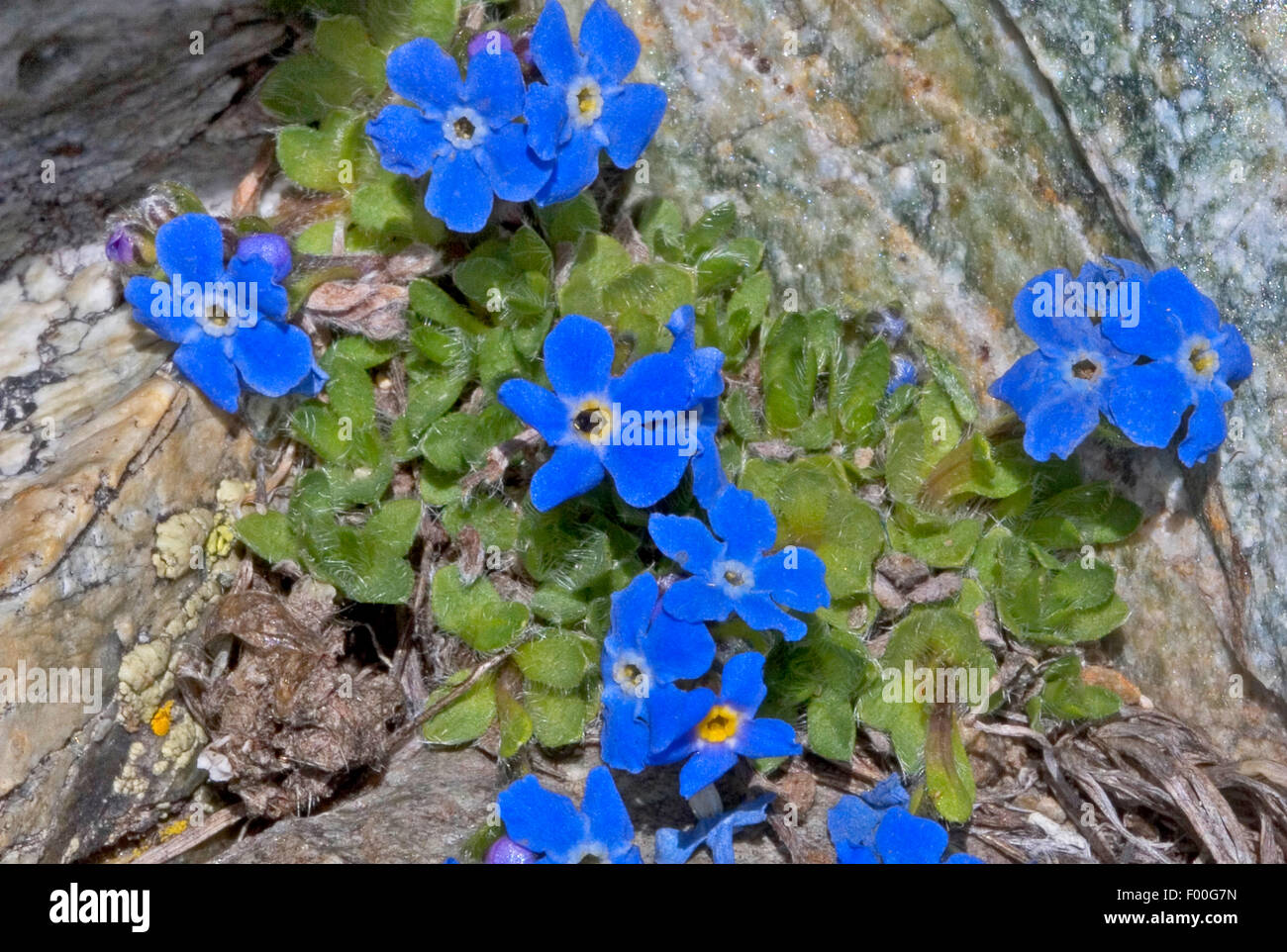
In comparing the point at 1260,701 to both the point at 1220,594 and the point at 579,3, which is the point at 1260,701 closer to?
the point at 1220,594

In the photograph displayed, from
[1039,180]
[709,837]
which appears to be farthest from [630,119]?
[709,837]

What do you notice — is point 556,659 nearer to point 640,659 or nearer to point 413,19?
point 640,659

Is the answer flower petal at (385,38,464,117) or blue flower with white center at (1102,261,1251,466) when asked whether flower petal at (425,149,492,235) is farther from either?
blue flower with white center at (1102,261,1251,466)

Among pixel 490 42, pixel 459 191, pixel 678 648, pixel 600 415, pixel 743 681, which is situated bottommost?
pixel 743 681

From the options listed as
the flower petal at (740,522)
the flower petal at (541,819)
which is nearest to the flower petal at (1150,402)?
the flower petal at (740,522)

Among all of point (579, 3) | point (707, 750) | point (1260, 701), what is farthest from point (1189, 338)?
point (579, 3)
